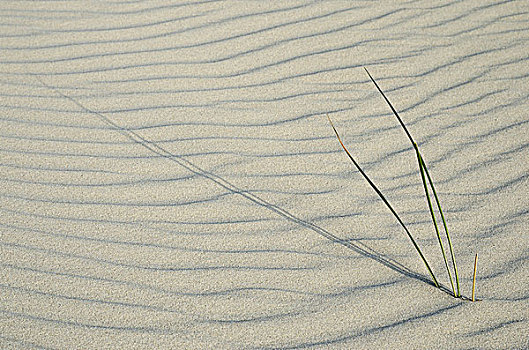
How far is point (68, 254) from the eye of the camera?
6.82 feet

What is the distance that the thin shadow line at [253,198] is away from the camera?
2002 millimetres

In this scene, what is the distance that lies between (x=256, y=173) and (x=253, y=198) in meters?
0.16

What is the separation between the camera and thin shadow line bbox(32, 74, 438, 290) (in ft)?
6.57

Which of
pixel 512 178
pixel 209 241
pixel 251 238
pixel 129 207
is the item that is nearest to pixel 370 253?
pixel 251 238

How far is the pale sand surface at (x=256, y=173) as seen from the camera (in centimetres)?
182

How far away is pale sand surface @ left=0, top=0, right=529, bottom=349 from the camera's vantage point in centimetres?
182

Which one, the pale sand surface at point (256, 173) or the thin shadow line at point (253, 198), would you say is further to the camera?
the thin shadow line at point (253, 198)

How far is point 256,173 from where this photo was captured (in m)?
2.45

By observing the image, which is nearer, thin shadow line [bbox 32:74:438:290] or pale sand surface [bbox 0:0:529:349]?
pale sand surface [bbox 0:0:529:349]

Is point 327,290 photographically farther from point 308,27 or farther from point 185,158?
point 308,27

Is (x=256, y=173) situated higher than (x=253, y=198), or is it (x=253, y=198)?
(x=256, y=173)

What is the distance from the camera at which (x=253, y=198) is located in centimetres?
232

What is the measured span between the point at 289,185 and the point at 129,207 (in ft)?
2.06

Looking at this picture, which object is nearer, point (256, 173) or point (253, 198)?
point (253, 198)
